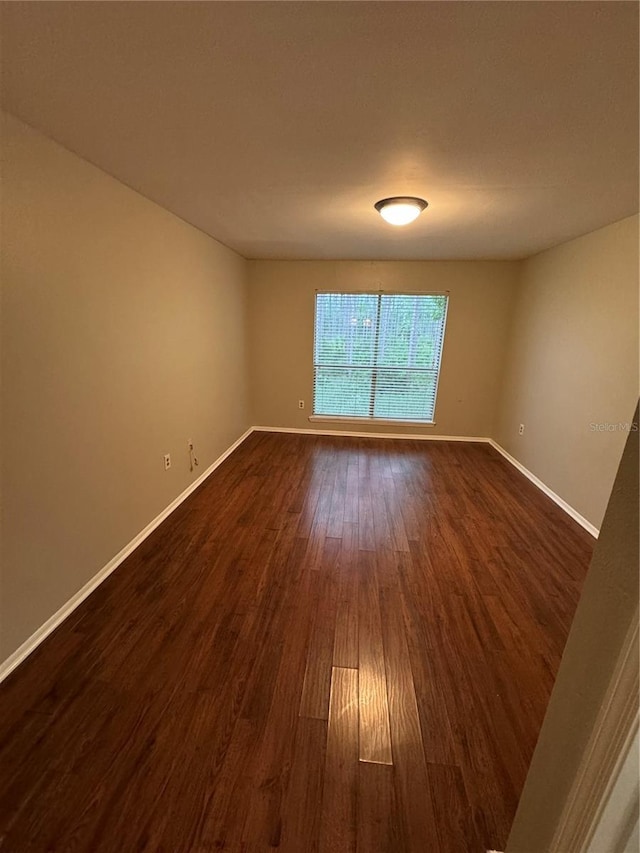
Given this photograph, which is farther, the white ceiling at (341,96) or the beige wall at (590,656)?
the white ceiling at (341,96)

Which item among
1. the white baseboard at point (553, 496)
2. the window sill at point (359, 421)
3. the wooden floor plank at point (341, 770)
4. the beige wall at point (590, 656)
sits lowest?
the wooden floor plank at point (341, 770)

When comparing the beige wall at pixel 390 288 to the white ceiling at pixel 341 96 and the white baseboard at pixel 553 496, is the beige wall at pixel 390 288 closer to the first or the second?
the white baseboard at pixel 553 496

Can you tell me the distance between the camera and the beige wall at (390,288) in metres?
4.22

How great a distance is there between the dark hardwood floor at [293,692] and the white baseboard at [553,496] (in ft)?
0.28

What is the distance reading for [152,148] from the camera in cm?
158

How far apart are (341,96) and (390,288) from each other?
3.28 meters

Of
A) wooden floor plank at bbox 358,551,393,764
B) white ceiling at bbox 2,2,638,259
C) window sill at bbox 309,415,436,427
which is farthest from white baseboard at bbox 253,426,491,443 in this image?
white ceiling at bbox 2,2,638,259

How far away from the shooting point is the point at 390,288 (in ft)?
14.1

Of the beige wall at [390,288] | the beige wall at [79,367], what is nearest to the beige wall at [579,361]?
the beige wall at [390,288]

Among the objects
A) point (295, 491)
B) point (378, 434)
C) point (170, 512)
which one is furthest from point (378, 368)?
point (170, 512)

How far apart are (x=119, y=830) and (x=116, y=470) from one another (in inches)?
61.9

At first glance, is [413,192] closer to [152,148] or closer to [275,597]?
[152,148]

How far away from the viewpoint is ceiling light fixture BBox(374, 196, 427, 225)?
2.09 m

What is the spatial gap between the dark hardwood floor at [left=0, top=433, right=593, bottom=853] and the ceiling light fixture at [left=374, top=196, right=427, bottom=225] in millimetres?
2174
